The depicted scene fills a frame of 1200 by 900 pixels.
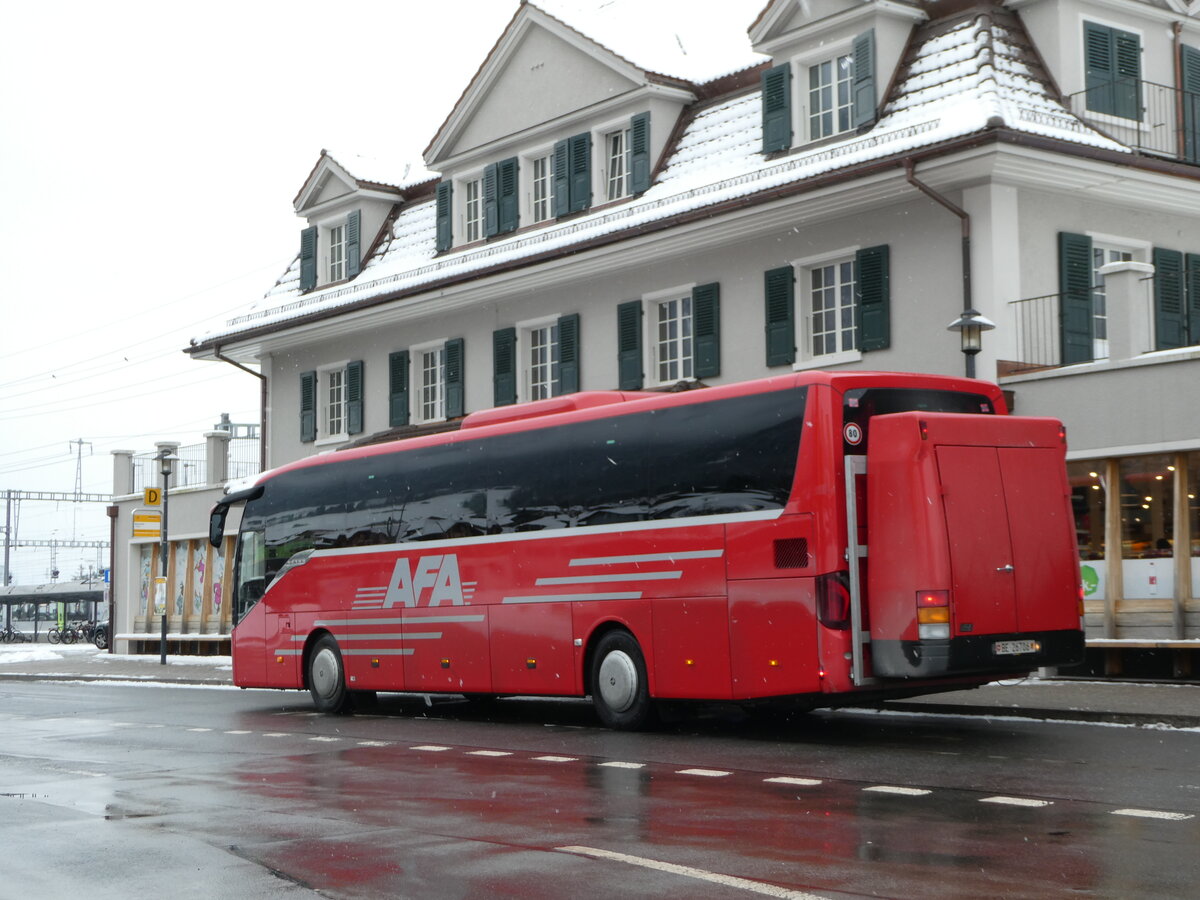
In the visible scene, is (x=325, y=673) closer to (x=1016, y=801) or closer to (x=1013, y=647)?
(x=1013, y=647)

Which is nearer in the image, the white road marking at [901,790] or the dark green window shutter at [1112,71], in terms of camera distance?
the white road marking at [901,790]

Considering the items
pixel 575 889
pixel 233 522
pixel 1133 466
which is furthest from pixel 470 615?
pixel 233 522

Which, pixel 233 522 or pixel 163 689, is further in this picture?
pixel 233 522

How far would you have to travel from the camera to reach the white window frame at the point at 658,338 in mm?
26109

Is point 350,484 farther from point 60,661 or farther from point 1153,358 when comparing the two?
point 60,661

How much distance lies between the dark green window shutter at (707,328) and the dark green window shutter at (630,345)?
1338 mm

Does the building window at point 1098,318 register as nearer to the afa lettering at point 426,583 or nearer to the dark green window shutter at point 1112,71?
the dark green window shutter at point 1112,71

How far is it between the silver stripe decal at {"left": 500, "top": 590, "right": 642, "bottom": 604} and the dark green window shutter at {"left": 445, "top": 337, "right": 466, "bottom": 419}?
43.7 ft

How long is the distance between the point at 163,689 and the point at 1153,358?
56.3 ft

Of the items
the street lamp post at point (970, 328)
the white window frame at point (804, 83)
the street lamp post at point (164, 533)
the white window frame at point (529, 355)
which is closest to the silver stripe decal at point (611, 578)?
the street lamp post at point (970, 328)

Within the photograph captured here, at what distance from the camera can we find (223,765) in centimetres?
1369

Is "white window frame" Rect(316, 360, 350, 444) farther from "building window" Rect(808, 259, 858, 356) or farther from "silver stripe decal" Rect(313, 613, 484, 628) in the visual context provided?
"silver stripe decal" Rect(313, 613, 484, 628)

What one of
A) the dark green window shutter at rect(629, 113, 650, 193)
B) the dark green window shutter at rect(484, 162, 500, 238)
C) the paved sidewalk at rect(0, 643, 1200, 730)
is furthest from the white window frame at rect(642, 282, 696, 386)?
the paved sidewalk at rect(0, 643, 1200, 730)

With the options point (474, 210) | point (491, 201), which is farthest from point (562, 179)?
point (474, 210)
